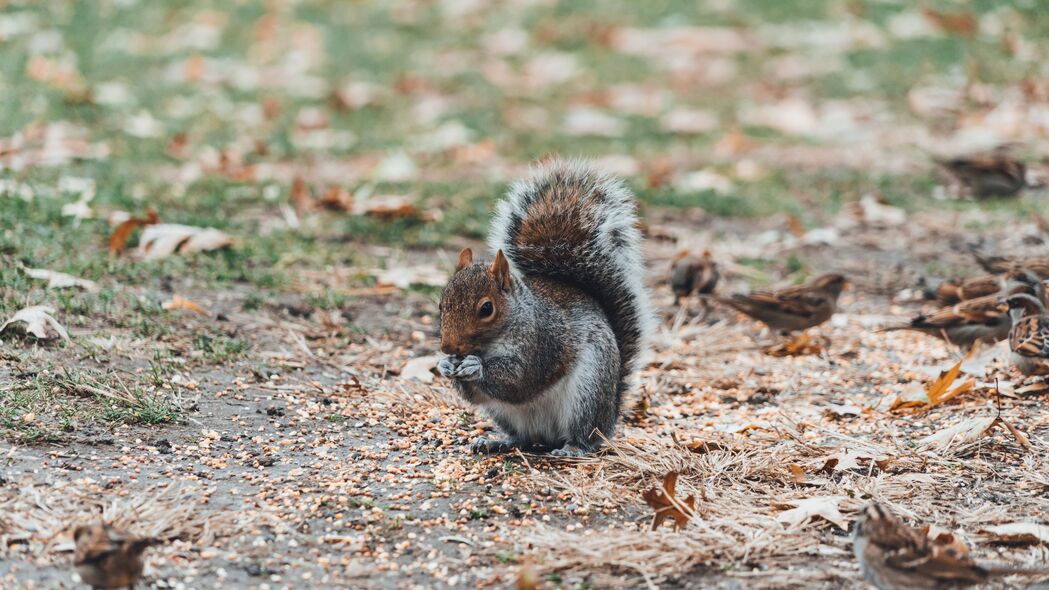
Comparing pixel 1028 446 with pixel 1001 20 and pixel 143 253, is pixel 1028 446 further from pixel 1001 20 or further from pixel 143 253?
pixel 1001 20

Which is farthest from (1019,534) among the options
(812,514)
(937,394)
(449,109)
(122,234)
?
(449,109)

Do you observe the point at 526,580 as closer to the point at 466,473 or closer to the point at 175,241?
the point at 466,473

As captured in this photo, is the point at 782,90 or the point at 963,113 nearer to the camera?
the point at 963,113

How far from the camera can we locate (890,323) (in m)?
4.59

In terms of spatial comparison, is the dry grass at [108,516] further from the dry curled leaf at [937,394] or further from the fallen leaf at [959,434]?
the dry curled leaf at [937,394]

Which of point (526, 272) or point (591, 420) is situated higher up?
point (526, 272)

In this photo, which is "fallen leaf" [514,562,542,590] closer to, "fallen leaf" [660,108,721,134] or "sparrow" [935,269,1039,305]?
"sparrow" [935,269,1039,305]

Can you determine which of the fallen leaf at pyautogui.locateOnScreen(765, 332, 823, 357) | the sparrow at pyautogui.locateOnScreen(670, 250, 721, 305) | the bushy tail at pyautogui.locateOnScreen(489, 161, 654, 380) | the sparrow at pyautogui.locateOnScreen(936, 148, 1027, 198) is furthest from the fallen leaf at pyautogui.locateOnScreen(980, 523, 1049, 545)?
the sparrow at pyautogui.locateOnScreen(936, 148, 1027, 198)

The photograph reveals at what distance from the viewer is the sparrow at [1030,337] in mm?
3662

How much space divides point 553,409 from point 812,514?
0.83 metres

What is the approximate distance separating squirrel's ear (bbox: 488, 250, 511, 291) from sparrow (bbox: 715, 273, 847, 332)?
4.76ft

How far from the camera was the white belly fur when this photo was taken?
3223 millimetres

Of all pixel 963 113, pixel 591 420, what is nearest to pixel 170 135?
pixel 591 420

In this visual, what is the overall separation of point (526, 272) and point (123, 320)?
146 cm
